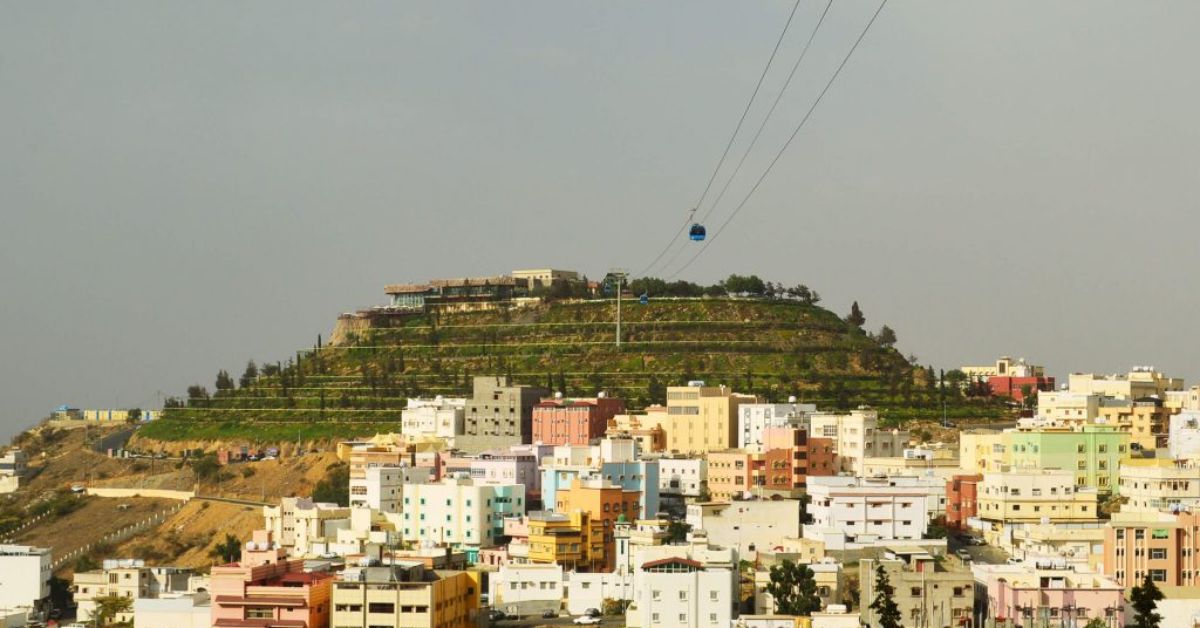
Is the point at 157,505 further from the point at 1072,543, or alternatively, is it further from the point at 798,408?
the point at 1072,543

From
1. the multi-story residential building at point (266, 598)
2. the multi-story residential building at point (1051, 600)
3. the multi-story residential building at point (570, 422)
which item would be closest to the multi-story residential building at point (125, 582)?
the multi-story residential building at point (266, 598)

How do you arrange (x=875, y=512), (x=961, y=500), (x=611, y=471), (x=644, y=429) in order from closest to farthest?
(x=875, y=512), (x=961, y=500), (x=611, y=471), (x=644, y=429)

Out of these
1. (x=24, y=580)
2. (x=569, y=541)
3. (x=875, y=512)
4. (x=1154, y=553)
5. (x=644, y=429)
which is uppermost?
(x=644, y=429)

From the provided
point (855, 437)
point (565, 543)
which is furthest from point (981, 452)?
point (565, 543)

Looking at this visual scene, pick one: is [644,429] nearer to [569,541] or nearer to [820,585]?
[569,541]

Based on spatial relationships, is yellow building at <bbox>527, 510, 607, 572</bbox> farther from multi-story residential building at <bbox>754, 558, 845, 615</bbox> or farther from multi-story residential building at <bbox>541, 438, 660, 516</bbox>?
multi-story residential building at <bbox>754, 558, 845, 615</bbox>

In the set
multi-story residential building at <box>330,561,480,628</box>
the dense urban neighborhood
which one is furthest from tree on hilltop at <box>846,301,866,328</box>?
multi-story residential building at <box>330,561,480,628</box>

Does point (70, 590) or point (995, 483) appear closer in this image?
point (995, 483)

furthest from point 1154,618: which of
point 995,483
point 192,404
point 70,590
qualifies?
point 192,404
